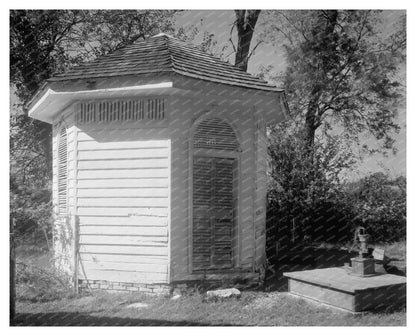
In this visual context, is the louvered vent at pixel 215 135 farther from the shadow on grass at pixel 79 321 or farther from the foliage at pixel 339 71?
the foliage at pixel 339 71

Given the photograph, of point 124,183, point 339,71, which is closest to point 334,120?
point 339,71

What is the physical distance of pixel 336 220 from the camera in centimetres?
1309

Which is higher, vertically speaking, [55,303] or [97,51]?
[97,51]

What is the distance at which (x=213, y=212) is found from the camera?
740 cm

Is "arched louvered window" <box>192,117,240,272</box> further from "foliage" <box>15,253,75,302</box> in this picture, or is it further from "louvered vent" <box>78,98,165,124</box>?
"foliage" <box>15,253,75,302</box>

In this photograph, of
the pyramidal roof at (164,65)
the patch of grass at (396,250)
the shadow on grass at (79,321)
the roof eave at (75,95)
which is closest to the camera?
the shadow on grass at (79,321)

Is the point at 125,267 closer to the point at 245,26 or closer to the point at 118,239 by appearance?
the point at 118,239

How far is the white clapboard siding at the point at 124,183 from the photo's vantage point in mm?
6984

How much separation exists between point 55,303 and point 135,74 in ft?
12.9

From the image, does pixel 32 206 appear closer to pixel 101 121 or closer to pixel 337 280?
pixel 101 121

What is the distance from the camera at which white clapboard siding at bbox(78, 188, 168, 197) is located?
22.9 feet

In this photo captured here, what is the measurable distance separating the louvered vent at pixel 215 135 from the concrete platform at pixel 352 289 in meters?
2.60

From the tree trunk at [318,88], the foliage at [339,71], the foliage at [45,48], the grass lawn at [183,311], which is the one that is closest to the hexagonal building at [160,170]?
the grass lawn at [183,311]

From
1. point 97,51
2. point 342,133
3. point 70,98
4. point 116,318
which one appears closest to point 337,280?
point 116,318
